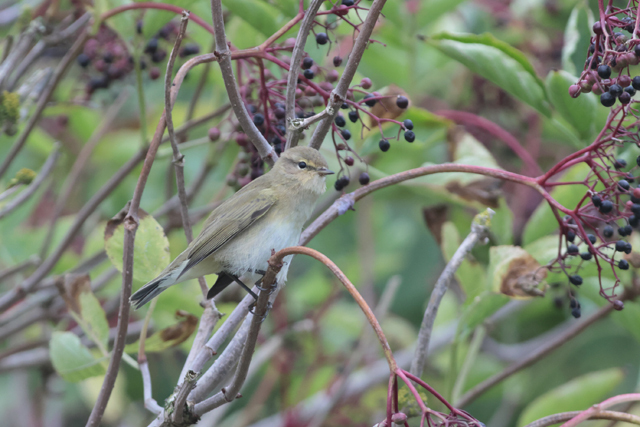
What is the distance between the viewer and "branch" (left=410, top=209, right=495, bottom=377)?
2.25m

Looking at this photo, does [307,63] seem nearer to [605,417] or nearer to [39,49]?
[605,417]

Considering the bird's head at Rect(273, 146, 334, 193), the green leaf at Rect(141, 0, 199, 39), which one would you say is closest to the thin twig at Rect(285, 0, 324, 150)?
the bird's head at Rect(273, 146, 334, 193)

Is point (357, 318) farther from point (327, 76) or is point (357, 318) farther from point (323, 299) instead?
point (327, 76)

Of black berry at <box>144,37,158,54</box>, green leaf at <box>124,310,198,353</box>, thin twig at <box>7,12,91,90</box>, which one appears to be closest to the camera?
green leaf at <box>124,310,198,353</box>

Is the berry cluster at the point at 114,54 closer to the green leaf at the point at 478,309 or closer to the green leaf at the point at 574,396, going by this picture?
the green leaf at the point at 478,309

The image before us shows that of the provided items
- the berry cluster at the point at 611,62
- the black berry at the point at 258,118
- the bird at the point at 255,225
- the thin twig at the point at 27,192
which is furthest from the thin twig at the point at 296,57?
the thin twig at the point at 27,192

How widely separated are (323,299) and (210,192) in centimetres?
115

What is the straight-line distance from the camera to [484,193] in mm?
2930

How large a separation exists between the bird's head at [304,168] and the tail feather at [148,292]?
0.60 m

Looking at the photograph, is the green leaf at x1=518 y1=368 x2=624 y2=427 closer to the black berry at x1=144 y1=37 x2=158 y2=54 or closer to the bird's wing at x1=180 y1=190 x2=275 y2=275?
the bird's wing at x1=180 y1=190 x2=275 y2=275

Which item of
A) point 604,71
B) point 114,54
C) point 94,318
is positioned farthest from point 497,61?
point 114,54

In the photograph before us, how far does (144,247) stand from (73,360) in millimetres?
519

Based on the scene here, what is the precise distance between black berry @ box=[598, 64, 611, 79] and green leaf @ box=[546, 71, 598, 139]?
2.22ft

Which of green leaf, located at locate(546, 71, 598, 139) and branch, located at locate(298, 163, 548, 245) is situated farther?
green leaf, located at locate(546, 71, 598, 139)
